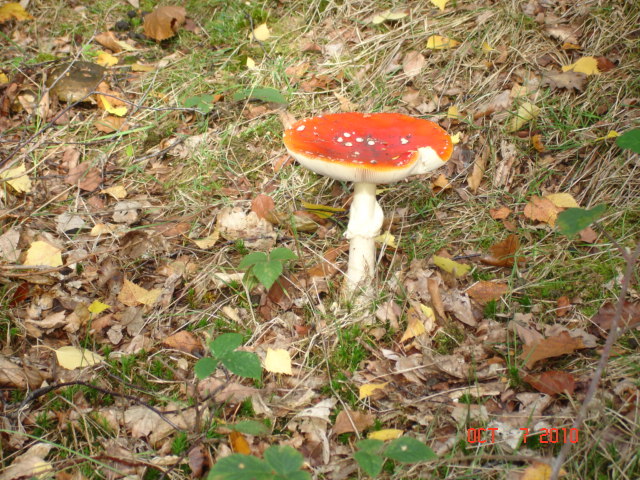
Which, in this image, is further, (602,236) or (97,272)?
(97,272)

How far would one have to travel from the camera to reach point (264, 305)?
330cm

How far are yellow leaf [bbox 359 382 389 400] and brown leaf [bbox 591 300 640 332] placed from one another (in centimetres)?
121

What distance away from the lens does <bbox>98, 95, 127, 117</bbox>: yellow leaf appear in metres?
4.79

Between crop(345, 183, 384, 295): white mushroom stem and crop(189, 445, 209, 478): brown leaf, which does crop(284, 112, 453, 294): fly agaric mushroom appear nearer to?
crop(345, 183, 384, 295): white mushroom stem

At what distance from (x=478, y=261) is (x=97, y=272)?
251cm

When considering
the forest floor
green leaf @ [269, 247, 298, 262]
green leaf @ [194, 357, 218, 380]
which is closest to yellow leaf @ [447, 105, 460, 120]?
the forest floor

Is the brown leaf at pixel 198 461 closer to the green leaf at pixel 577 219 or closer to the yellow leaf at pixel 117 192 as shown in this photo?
the green leaf at pixel 577 219

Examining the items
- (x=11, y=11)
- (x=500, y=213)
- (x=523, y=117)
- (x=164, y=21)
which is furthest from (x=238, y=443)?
(x=11, y=11)

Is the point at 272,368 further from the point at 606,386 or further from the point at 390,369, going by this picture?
the point at 606,386

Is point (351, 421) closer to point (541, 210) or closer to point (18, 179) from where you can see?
point (541, 210)

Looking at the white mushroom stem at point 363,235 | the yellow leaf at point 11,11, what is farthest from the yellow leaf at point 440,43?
the yellow leaf at point 11,11

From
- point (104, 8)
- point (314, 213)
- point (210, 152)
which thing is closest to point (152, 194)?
point (210, 152)

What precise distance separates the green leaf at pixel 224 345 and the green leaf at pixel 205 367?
0.04 metres

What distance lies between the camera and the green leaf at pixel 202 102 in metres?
4.52
